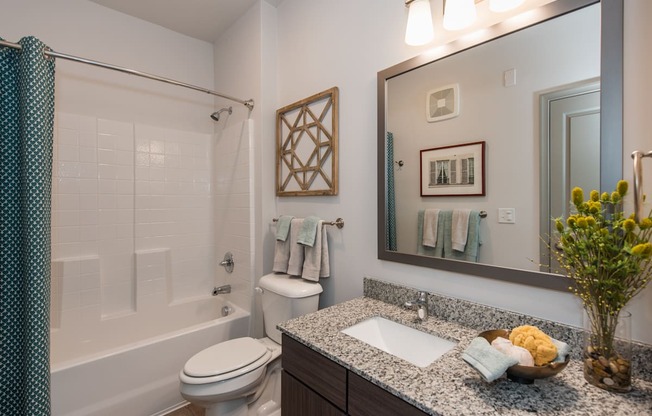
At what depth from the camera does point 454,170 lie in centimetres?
121

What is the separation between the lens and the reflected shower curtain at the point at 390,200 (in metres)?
1.42

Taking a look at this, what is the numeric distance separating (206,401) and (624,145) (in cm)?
186

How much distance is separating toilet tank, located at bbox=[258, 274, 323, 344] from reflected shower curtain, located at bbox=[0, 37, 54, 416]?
0.99 metres

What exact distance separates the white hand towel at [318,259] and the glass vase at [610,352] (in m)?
1.13

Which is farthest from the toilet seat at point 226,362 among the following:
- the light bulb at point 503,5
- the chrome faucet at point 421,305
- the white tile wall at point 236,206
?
the light bulb at point 503,5

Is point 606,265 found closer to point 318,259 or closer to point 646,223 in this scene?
point 646,223

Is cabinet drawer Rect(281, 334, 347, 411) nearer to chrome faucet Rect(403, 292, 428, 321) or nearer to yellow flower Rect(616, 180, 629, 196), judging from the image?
chrome faucet Rect(403, 292, 428, 321)

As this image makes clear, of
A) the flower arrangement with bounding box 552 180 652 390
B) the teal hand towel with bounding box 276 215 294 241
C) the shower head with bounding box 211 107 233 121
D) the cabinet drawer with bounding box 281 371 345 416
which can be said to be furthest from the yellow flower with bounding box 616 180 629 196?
the shower head with bounding box 211 107 233 121

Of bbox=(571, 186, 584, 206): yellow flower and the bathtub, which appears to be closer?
bbox=(571, 186, 584, 206): yellow flower

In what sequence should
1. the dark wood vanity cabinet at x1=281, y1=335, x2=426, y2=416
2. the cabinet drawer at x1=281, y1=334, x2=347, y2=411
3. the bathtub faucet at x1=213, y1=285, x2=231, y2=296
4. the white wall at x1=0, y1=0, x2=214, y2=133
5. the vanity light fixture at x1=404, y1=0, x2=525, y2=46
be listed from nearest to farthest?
the dark wood vanity cabinet at x1=281, y1=335, x2=426, y2=416 → the cabinet drawer at x1=281, y1=334, x2=347, y2=411 → the vanity light fixture at x1=404, y1=0, x2=525, y2=46 → the white wall at x1=0, y1=0, x2=214, y2=133 → the bathtub faucet at x1=213, y1=285, x2=231, y2=296

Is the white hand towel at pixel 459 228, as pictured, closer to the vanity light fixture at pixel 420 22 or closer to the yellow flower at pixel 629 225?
the yellow flower at pixel 629 225

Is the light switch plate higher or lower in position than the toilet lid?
higher

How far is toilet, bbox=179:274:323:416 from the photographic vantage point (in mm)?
1390

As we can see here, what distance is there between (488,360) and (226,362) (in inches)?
47.9
